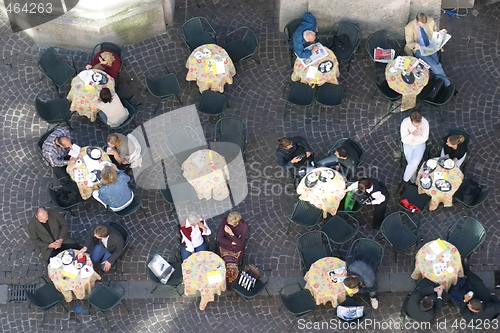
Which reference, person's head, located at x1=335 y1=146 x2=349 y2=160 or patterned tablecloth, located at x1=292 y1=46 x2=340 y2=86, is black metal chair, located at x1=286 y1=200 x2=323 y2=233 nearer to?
Answer: person's head, located at x1=335 y1=146 x2=349 y2=160

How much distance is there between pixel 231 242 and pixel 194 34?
15.0 feet

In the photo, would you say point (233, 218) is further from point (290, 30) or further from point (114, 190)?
point (290, 30)

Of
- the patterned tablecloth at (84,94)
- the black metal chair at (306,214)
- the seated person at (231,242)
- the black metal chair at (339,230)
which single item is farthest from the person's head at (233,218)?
the patterned tablecloth at (84,94)

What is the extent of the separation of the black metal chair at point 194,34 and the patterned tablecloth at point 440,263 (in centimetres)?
592

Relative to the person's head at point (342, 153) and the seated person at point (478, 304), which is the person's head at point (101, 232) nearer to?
the person's head at point (342, 153)

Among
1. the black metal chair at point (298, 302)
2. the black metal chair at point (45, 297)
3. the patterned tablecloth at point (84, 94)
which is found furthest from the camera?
the patterned tablecloth at point (84, 94)

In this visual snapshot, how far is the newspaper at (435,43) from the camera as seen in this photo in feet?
51.0

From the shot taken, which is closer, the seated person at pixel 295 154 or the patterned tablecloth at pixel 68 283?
the patterned tablecloth at pixel 68 283

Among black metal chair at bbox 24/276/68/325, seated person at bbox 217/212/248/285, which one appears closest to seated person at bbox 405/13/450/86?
seated person at bbox 217/212/248/285

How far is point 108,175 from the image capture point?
13875 mm

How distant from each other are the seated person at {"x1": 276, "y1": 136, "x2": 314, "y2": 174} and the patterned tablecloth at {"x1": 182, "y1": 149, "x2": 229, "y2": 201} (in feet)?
3.31

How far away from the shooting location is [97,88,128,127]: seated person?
48.0 ft

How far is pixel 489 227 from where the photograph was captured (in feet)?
47.6

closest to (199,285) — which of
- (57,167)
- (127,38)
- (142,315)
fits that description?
(142,315)
